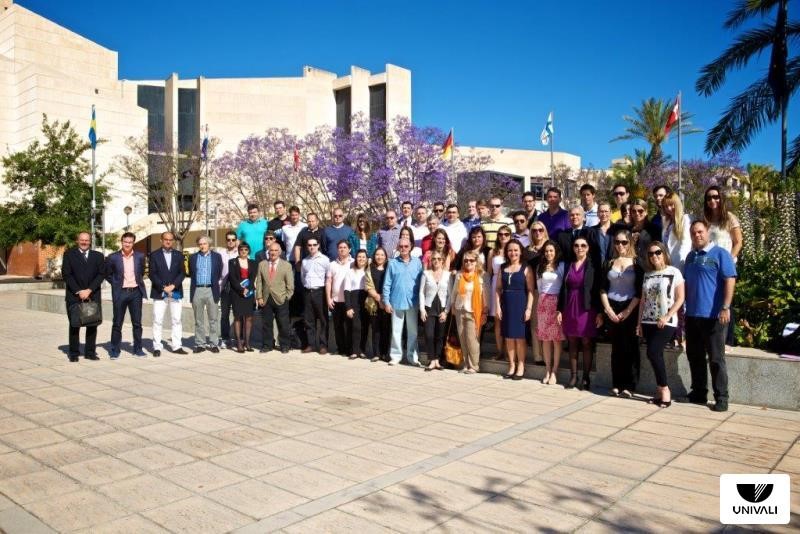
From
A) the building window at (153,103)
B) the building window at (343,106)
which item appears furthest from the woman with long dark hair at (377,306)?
the building window at (153,103)

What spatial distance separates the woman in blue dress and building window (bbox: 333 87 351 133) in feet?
180

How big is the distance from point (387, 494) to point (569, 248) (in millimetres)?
4894

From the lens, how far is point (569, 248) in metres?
8.39

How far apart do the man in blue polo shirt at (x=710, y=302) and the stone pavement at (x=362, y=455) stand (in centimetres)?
49

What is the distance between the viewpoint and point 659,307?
279 inches

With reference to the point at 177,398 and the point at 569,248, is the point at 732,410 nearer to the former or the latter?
the point at 569,248

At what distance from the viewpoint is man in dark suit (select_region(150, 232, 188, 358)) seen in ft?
34.8

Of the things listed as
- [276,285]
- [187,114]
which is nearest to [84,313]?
[276,285]

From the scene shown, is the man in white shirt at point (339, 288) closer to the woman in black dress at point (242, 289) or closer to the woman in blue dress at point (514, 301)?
the woman in black dress at point (242, 289)

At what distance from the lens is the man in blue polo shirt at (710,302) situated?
6.90 metres

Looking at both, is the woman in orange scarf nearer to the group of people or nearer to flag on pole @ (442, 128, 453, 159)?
the group of people

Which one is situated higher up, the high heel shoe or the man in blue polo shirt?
the man in blue polo shirt

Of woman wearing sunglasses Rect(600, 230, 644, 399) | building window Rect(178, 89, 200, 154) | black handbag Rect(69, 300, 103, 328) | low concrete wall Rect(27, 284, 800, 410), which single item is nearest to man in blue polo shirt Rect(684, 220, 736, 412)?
low concrete wall Rect(27, 284, 800, 410)

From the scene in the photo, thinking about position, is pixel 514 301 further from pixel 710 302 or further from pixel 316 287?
pixel 316 287
